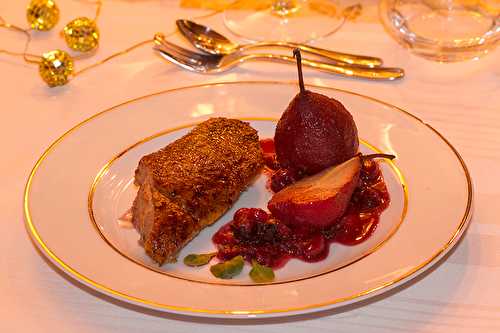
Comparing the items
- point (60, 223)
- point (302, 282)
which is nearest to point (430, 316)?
point (302, 282)

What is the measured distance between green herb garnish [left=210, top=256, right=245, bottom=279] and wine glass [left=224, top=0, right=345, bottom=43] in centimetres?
94

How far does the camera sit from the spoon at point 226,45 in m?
1.85

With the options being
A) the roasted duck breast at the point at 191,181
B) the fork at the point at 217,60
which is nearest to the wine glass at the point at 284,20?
the fork at the point at 217,60

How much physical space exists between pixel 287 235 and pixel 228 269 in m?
0.13

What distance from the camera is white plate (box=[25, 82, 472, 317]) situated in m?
1.08

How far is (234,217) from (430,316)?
38cm

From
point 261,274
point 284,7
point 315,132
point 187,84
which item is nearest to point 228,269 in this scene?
point 261,274

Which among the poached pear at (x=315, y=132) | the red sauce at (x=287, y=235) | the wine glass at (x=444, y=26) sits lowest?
the red sauce at (x=287, y=235)

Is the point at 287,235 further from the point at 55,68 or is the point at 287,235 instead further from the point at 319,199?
the point at 55,68

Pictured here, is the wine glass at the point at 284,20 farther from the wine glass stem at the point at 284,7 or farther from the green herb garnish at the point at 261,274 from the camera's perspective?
the green herb garnish at the point at 261,274

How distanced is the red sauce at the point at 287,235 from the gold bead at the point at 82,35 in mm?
831

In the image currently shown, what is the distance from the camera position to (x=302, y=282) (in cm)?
110

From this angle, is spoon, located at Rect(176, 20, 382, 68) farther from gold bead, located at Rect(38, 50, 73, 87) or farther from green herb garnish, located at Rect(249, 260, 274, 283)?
green herb garnish, located at Rect(249, 260, 274, 283)

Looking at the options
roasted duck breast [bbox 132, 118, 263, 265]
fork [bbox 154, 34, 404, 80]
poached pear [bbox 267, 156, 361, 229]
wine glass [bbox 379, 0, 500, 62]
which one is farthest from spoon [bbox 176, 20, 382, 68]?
poached pear [bbox 267, 156, 361, 229]
